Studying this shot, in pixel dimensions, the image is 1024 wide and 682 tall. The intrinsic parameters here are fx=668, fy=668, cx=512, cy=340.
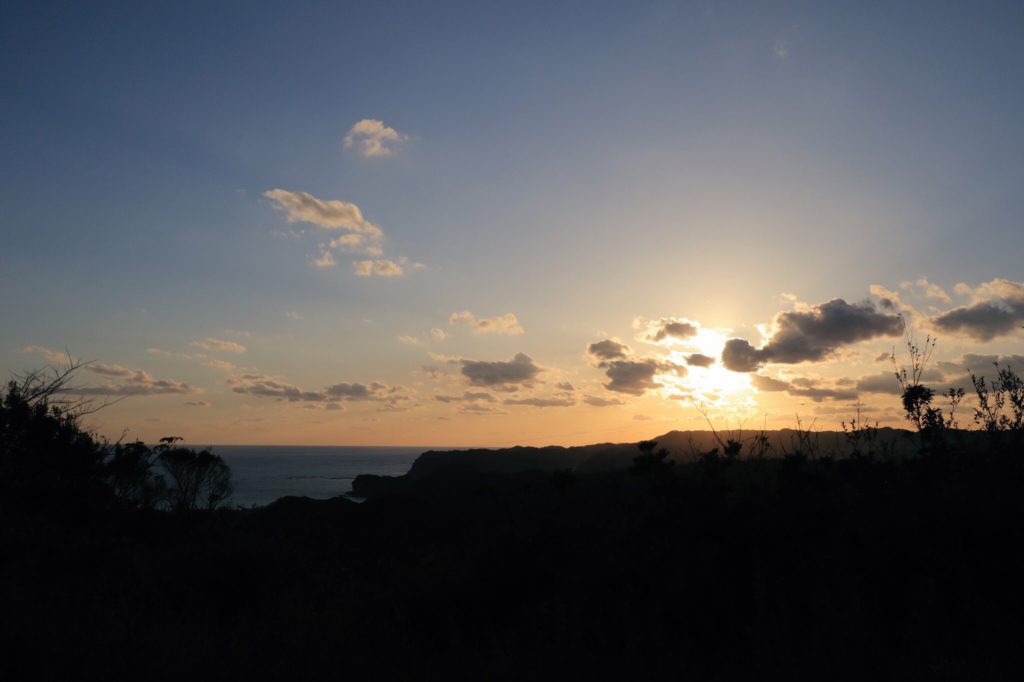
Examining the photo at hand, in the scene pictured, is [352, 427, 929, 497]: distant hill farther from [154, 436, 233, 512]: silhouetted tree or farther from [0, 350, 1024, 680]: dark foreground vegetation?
[154, 436, 233, 512]: silhouetted tree

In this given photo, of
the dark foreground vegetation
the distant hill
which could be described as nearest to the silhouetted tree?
the distant hill

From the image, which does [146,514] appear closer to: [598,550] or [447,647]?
[447,647]

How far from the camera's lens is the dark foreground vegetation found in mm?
5281

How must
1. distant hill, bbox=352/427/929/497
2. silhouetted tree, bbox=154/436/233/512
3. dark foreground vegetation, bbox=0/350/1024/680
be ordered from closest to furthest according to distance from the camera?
dark foreground vegetation, bbox=0/350/1024/680 < distant hill, bbox=352/427/929/497 < silhouetted tree, bbox=154/436/233/512

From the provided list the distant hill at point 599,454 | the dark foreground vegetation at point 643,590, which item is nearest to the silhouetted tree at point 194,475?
the distant hill at point 599,454

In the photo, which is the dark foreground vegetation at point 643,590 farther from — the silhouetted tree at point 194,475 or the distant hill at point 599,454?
the silhouetted tree at point 194,475

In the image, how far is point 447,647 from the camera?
20.6ft

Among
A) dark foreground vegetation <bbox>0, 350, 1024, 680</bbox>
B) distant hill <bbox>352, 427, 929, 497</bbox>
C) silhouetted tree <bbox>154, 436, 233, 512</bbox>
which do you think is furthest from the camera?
silhouetted tree <bbox>154, 436, 233, 512</bbox>

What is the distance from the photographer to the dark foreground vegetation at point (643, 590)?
17.3ft

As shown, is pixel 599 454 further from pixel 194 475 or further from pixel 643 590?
pixel 643 590

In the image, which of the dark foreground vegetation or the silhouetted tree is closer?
the dark foreground vegetation

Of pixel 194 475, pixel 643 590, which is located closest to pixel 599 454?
pixel 194 475

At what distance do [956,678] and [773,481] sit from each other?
2.92 metres

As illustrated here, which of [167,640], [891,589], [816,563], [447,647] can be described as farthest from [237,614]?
[891,589]
